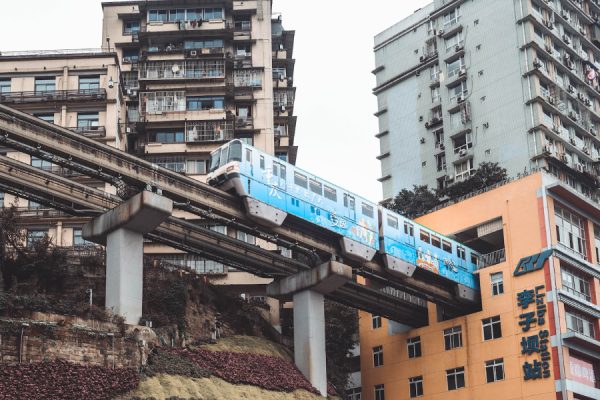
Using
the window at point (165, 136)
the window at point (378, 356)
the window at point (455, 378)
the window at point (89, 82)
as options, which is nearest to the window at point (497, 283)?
the window at point (455, 378)

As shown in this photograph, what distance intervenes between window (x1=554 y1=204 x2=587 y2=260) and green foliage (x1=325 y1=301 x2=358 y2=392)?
1486cm

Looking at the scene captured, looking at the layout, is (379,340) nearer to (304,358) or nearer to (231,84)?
(304,358)

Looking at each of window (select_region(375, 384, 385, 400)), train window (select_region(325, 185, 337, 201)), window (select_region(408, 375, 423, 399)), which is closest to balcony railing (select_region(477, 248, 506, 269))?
window (select_region(408, 375, 423, 399))

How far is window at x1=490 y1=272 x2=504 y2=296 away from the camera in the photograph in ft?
177

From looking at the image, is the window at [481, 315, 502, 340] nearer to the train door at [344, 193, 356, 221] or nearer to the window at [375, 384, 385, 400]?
the window at [375, 384, 385, 400]

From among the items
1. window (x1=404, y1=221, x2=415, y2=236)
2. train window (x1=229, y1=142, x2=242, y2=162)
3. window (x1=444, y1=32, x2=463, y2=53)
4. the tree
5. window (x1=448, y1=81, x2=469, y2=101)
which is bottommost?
window (x1=404, y1=221, x2=415, y2=236)

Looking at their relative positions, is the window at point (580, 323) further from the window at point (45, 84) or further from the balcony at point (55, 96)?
the window at point (45, 84)

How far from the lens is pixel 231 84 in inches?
2766

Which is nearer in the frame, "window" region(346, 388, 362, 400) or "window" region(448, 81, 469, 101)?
"window" region(346, 388, 362, 400)

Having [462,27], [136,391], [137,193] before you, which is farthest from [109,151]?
[462,27]

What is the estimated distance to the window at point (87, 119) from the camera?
62875 mm

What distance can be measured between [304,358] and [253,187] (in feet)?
32.6

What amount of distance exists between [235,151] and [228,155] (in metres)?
0.50

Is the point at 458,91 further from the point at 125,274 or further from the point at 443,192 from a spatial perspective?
the point at 125,274
